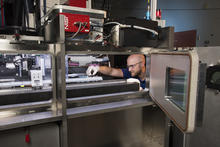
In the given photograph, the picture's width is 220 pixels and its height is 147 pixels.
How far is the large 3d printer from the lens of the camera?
913mm

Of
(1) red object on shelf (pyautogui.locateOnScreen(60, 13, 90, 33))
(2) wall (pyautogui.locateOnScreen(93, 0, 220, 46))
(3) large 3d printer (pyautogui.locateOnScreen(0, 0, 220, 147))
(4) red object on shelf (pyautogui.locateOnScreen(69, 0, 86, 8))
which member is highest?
(2) wall (pyautogui.locateOnScreen(93, 0, 220, 46))

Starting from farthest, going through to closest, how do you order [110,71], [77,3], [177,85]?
1. [110,71]
2. [77,3]
3. [177,85]

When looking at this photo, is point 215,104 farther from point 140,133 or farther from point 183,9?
point 183,9

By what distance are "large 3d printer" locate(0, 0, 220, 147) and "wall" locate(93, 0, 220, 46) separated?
1.99m

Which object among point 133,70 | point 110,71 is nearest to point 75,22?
point 110,71

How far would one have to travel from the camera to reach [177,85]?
991mm

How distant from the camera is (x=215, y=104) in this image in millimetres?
1404

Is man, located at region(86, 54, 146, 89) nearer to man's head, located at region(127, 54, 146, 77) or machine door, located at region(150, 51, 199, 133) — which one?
man's head, located at region(127, 54, 146, 77)

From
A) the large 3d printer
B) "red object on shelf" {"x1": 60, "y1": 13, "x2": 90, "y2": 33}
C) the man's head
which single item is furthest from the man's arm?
"red object on shelf" {"x1": 60, "y1": 13, "x2": 90, "y2": 33}

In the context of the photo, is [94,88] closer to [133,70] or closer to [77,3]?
[77,3]

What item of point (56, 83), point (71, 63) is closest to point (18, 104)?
point (56, 83)

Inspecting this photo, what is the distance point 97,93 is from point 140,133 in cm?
80

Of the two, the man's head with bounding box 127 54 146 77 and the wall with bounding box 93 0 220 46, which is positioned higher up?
the wall with bounding box 93 0 220 46

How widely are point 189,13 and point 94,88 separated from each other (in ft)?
10.2
